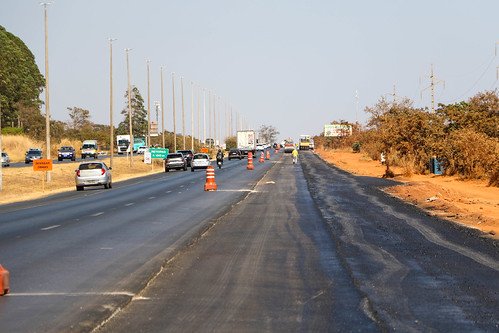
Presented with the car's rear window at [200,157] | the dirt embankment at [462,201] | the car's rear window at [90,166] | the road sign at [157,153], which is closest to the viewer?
the dirt embankment at [462,201]

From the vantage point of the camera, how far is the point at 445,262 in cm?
1422

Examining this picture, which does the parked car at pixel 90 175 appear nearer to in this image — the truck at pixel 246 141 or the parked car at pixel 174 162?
the parked car at pixel 174 162

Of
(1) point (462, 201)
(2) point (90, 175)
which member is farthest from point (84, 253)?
(2) point (90, 175)

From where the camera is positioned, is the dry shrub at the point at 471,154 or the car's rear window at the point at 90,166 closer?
the dry shrub at the point at 471,154

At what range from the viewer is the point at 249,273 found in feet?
42.7

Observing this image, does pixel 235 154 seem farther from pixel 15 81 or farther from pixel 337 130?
pixel 337 130

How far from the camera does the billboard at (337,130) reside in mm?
168375

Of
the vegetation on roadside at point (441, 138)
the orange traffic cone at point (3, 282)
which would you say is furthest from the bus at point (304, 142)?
the orange traffic cone at point (3, 282)

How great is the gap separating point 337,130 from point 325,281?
6485 inches

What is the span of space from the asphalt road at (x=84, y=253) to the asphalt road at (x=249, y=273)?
29 millimetres

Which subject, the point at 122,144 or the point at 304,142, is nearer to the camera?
the point at 122,144

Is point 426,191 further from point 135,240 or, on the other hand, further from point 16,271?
point 16,271

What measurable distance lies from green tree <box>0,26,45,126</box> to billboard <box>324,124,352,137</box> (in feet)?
199

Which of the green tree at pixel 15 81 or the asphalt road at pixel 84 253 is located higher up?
the green tree at pixel 15 81
